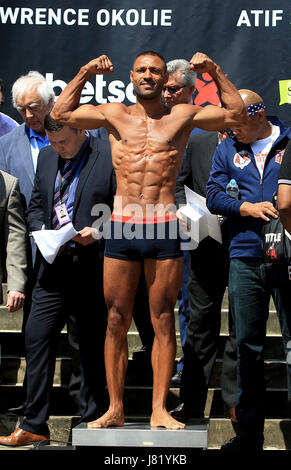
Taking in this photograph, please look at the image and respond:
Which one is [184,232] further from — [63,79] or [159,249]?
[63,79]

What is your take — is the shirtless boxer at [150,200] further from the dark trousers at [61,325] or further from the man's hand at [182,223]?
the dark trousers at [61,325]

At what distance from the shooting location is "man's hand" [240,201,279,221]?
504 centimetres

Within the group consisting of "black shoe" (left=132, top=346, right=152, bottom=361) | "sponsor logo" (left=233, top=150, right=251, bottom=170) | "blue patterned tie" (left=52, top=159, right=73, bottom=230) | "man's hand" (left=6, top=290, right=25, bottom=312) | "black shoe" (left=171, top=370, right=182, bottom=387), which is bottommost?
"black shoe" (left=171, top=370, right=182, bottom=387)

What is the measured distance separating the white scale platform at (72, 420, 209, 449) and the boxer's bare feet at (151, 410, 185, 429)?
0.04 meters

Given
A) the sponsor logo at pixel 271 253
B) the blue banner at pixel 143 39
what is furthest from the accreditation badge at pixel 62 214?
the blue banner at pixel 143 39

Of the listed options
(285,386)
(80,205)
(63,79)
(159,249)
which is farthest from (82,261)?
(63,79)

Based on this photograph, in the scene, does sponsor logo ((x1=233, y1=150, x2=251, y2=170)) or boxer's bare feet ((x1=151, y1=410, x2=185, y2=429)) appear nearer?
boxer's bare feet ((x1=151, y1=410, x2=185, y2=429))

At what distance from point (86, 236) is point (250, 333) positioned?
1134 millimetres

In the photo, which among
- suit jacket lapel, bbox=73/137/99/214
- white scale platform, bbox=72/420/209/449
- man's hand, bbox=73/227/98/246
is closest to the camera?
white scale platform, bbox=72/420/209/449

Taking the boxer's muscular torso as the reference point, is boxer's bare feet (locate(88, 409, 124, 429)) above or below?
below

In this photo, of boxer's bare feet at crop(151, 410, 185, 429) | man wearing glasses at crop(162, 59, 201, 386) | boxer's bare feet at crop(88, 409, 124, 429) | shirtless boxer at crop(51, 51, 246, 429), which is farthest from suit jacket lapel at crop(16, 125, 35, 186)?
boxer's bare feet at crop(151, 410, 185, 429)

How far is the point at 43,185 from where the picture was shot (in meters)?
5.64

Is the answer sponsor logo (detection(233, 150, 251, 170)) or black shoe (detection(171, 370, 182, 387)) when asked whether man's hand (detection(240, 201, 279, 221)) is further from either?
black shoe (detection(171, 370, 182, 387))

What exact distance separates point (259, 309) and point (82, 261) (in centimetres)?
112
